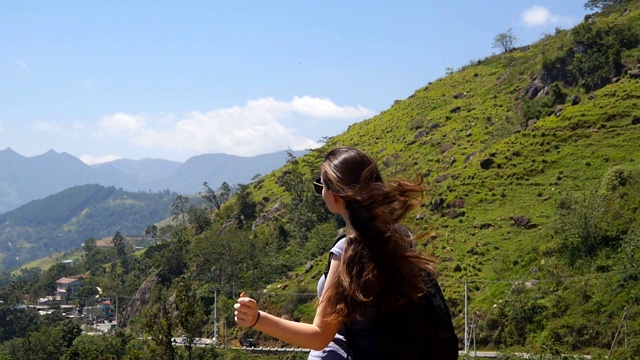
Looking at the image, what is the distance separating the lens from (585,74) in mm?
48062

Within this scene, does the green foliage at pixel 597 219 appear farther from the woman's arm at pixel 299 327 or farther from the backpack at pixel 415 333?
the woman's arm at pixel 299 327

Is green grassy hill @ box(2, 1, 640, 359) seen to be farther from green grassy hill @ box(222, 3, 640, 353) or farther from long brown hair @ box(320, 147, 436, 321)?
long brown hair @ box(320, 147, 436, 321)

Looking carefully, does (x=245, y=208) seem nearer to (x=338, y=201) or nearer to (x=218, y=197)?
(x=218, y=197)

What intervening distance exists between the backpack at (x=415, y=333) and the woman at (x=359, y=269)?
24 millimetres

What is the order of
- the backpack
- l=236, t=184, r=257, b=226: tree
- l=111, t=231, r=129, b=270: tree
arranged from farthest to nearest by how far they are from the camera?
1. l=111, t=231, r=129, b=270: tree
2. l=236, t=184, r=257, b=226: tree
3. the backpack

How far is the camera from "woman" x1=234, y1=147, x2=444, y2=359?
272 centimetres

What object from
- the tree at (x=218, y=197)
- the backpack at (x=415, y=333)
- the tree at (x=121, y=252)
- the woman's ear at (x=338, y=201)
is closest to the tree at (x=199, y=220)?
the tree at (x=218, y=197)

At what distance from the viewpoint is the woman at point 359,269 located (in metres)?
2.72

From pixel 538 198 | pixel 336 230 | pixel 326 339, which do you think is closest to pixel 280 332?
pixel 326 339

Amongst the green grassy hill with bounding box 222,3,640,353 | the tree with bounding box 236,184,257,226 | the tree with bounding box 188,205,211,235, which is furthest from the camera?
the tree with bounding box 188,205,211,235

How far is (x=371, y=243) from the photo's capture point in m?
2.85

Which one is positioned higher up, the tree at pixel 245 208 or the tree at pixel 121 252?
the tree at pixel 245 208

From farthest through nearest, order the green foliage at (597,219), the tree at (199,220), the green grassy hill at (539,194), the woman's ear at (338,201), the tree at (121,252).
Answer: the tree at (121,252)
the tree at (199,220)
the green foliage at (597,219)
the green grassy hill at (539,194)
the woman's ear at (338,201)

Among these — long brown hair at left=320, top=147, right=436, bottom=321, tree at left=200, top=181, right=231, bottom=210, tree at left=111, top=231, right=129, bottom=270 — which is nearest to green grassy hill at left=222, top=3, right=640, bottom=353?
tree at left=200, top=181, right=231, bottom=210
